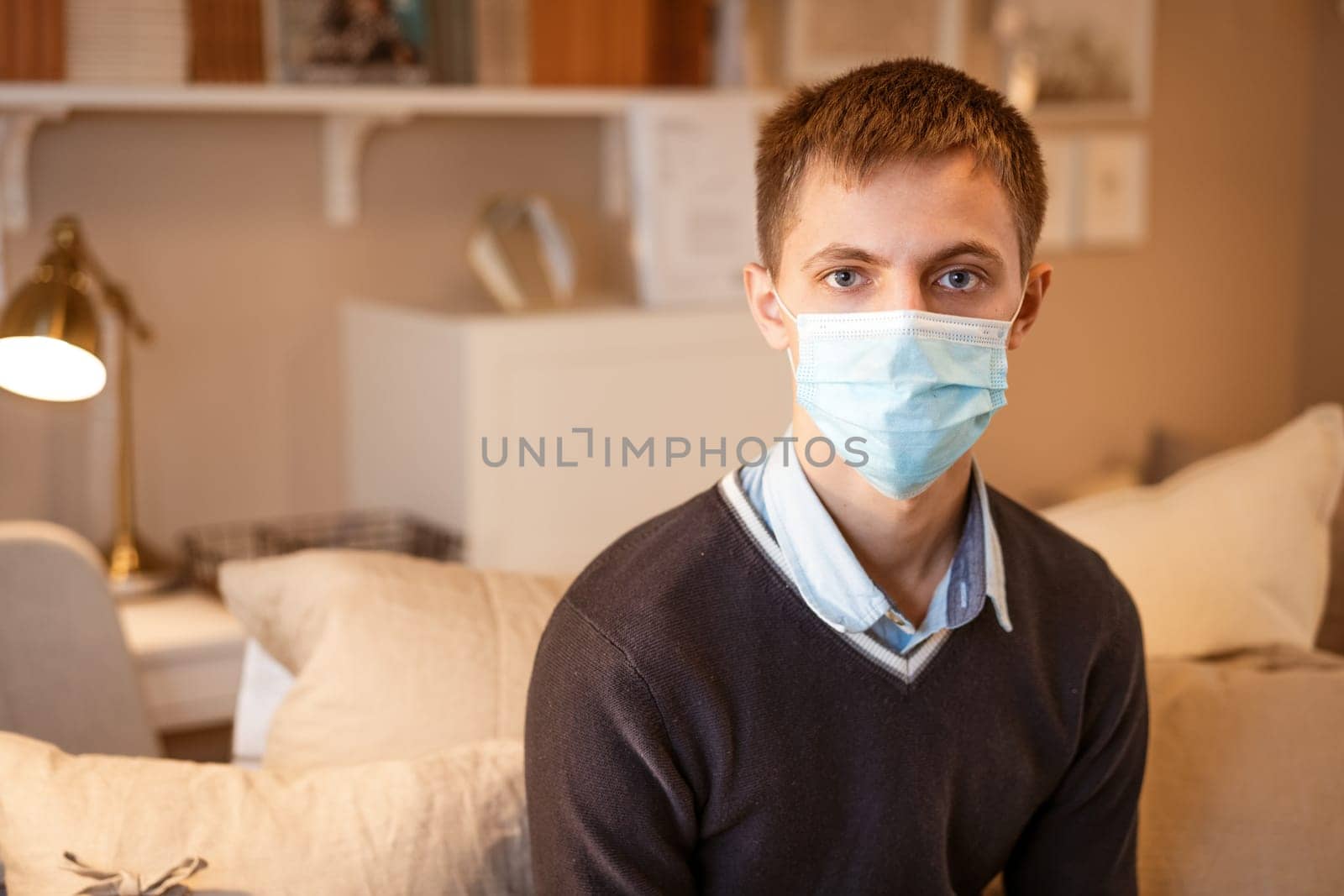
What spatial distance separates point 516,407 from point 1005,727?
3.41 ft

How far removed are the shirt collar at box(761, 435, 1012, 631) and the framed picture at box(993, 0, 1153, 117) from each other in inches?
75.0

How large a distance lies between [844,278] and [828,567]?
21cm

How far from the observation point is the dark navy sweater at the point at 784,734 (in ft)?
3.37

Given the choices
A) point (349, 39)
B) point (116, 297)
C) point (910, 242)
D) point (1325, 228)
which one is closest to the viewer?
point (910, 242)

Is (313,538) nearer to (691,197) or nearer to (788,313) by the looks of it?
(691,197)

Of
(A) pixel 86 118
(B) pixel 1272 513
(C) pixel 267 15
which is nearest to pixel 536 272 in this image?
(C) pixel 267 15

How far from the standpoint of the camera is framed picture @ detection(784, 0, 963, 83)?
259 cm

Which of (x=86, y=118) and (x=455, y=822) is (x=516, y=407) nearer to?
(x=86, y=118)

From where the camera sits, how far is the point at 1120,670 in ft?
3.99

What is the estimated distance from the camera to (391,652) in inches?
Answer: 51.1

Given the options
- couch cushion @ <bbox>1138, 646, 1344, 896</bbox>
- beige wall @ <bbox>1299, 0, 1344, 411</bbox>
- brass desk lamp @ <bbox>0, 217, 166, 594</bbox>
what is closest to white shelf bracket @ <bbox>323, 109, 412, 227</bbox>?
brass desk lamp @ <bbox>0, 217, 166, 594</bbox>

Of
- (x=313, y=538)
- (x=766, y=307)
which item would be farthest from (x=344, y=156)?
(x=766, y=307)

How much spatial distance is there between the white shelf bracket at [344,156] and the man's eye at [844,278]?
1.27 metres

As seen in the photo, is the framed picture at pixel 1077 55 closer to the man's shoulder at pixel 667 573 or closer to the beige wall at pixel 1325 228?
the beige wall at pixel 1325 228
